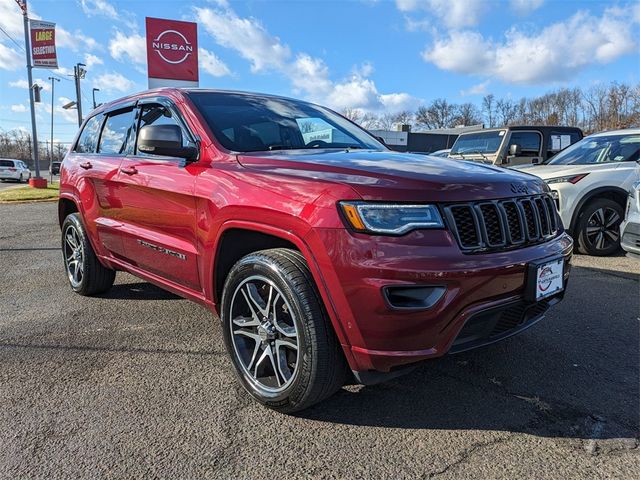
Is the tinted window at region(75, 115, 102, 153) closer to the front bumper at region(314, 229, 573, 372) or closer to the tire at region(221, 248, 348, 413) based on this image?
the tire at region(221, 248, 348, 413)

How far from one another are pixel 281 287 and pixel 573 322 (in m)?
2.74

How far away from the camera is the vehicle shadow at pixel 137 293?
4555mm

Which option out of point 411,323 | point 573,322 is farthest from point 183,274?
point 573,322

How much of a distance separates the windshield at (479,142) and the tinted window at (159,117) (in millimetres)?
8101

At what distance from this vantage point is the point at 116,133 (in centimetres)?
410

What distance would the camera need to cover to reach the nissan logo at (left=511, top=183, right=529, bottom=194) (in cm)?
247

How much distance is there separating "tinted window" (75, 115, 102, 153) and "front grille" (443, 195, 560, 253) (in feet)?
11.9

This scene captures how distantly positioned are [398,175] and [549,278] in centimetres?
98

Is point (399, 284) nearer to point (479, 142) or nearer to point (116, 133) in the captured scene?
point (116, 133)

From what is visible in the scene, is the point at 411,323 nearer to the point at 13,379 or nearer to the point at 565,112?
the point at 13,379

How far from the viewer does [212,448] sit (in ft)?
7.29

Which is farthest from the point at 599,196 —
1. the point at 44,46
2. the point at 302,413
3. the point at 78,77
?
the point at 78,77

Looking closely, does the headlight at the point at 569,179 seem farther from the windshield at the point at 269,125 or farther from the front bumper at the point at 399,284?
the front bumper at the point at 399,284

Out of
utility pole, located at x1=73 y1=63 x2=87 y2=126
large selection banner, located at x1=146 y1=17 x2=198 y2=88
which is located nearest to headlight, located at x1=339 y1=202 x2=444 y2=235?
large selection banner, located at x1=146 y1=17 x2=198 y2=88
